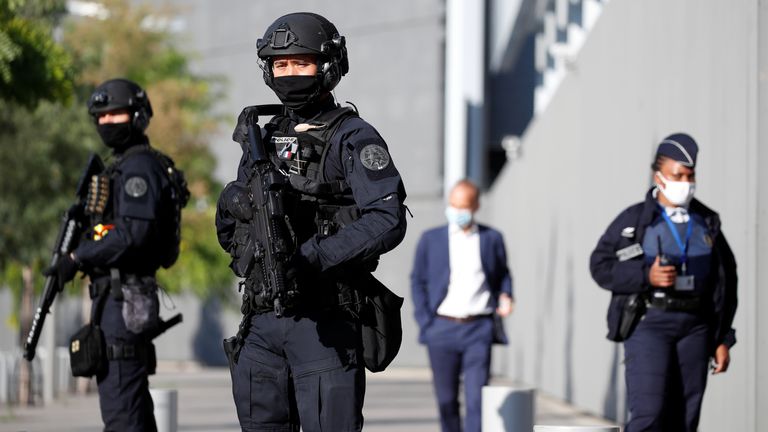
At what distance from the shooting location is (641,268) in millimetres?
8078

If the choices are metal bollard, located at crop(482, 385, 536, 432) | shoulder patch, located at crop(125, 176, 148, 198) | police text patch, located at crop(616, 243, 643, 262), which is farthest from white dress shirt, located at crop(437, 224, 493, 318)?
shoulder patch, located at crop(125, 176, 148, 198)

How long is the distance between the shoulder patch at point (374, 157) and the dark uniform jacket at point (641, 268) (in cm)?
299

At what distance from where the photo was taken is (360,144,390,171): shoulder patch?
5.39 metres

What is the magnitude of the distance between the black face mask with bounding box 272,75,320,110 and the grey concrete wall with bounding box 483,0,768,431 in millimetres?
3169

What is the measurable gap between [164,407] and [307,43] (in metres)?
4.13

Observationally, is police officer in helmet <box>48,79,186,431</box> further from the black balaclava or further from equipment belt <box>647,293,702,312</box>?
equipment belt <box>647,293,702,312</box>

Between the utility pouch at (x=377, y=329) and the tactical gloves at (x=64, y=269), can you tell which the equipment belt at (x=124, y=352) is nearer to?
the tactical gloves at (x=64, y=269)

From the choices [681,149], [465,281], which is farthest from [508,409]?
[681,149]

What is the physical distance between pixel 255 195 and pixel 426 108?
27777mm

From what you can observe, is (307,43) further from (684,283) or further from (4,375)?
(4,375)

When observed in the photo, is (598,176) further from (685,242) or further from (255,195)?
(255,195)

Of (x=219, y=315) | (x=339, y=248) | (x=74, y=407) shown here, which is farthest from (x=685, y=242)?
(x=219, y=315)

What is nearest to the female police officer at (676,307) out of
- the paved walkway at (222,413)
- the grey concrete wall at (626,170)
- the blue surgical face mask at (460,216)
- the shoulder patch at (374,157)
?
the grey concrete wall at (626,170)

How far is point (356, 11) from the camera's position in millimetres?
34625
